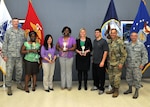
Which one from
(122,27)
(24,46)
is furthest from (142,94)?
(24,46)

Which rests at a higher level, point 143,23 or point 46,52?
point 143,23

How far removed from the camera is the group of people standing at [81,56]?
4273 millimetres

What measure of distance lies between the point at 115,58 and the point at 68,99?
118 centimetres

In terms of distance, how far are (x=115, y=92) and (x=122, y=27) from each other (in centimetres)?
174

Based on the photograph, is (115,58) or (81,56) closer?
(115,58)

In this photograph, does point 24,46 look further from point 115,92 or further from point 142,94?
point 142,94

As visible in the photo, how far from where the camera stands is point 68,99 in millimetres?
4238

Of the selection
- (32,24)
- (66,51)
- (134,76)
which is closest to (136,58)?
(134,76)

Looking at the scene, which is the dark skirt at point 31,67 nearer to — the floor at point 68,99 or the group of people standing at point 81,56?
the group of people standing at point 81,56

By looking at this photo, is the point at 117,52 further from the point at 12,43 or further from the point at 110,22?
the point at 12,43

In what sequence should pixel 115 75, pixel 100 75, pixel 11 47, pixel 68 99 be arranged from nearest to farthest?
pixel 68 99 < pixel 115 75 < pixel 11 47 < pixel 100 75

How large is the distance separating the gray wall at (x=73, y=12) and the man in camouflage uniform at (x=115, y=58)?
4.39ft

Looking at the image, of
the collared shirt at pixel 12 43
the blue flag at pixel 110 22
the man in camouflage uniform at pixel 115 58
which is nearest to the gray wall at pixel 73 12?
the blue flag at pixel 110 22

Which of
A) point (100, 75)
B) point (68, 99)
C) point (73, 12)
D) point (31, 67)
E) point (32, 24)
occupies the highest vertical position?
point (73, 12)
